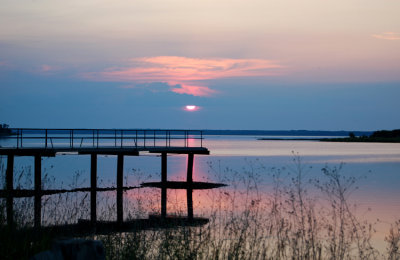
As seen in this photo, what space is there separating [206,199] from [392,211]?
36.0 ft

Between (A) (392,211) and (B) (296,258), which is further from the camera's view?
(A) (392,211)

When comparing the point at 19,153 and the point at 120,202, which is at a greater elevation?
the point at 19,153

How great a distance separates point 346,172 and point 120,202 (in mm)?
31599

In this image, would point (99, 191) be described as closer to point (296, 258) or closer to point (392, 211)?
point (392, 211)

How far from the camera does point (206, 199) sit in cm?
3362

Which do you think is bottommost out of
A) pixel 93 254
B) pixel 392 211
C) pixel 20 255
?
pixel 392 211

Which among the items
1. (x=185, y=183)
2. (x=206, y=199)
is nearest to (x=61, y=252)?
(x=206, y=199)

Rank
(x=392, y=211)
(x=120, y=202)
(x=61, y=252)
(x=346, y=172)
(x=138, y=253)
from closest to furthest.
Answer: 1. (x=61, y=252)
2. (x=138, y=253)
3. (x=392, y=211)
4. (x=120, y=202)
5. (x=346, y=172)

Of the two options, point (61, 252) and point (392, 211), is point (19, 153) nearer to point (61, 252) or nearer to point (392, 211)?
point (392, 211)

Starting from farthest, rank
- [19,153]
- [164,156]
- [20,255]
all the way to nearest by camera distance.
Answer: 1. [164,156]
2. [19,153]
3. [20,255]

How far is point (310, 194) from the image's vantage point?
34.7 metres

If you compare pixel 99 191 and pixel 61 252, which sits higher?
pixel 61 252

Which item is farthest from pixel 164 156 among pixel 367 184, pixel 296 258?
pixel 296 258

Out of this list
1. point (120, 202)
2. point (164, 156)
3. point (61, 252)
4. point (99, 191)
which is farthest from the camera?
point (164, 156)
